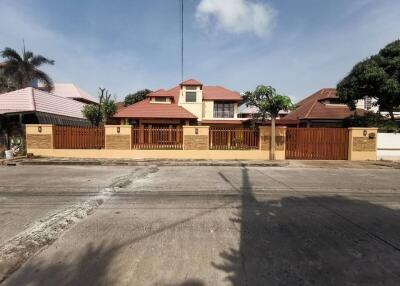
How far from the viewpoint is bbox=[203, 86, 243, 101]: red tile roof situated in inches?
1320

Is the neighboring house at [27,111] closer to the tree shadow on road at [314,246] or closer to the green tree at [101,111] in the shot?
the green tree at [101,111]

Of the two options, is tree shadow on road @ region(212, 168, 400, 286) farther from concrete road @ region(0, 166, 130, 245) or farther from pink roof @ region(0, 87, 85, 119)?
pink roof @ region(0, 87, 85, 119)

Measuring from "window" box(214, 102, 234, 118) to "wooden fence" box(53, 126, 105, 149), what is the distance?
1808 cm

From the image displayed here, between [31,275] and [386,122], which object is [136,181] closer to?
[31,275]

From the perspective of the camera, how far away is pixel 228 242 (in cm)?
473

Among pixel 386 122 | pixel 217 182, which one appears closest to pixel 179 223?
pixel 217 182

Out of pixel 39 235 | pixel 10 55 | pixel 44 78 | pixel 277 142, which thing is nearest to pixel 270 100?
pixel 277 142

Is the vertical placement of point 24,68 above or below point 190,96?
above

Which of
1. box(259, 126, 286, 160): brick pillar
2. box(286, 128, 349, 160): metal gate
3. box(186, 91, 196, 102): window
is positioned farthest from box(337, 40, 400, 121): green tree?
box(186, 91, 196, 102): window

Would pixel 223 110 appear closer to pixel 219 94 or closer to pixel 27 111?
pixel 219 94

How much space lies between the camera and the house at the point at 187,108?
2698 centimetres

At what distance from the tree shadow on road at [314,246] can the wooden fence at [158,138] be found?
36.6 feet

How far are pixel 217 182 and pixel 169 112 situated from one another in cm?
1789

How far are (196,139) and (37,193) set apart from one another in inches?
417
